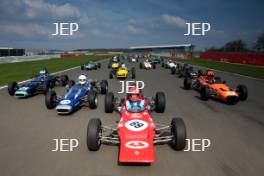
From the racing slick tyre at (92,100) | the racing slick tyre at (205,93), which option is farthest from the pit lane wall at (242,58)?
the racing slick tyre at (92,100)

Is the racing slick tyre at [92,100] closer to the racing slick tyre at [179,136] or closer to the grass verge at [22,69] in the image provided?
the racing slick tyre at [179,136]

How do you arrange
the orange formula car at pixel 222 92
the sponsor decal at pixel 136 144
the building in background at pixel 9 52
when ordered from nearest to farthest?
the sponsor decal at pixel 136 144 → the orange formula car at pixel 222 92 → the building in background at pixel 9 52

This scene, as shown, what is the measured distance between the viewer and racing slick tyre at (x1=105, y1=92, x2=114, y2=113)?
10.4 metres

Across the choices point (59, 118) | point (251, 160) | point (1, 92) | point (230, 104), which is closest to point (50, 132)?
point (59, 118)

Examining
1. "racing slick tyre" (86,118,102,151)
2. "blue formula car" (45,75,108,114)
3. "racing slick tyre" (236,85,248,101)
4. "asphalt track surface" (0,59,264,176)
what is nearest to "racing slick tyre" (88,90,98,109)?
"blue formula car" (45,75,108,114)

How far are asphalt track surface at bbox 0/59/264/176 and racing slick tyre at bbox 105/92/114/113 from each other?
0.30 m

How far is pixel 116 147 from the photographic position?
23.0 ft

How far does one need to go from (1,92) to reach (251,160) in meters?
14.0

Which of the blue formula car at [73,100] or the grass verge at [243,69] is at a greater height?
the grass verge at [243,69]

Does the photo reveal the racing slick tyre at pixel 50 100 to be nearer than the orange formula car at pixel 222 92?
Yes

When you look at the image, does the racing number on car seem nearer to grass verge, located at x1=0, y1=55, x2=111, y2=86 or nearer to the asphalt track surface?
the asphalt track surface

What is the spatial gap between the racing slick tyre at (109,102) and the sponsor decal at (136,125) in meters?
3.56

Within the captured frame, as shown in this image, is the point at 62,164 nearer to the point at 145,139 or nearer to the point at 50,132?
the point at 145,139

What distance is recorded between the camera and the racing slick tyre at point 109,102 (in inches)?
408
